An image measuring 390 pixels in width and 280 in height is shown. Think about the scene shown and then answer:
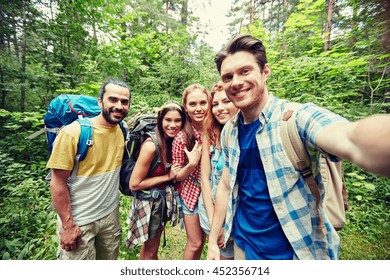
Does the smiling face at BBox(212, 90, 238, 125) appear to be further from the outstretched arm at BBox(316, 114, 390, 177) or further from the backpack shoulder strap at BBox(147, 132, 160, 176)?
the outstretched arm at BBox(316, 114, 390, 177)

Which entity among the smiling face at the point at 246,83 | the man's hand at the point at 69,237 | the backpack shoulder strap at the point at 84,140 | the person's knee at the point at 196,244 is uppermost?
the smiling face at the point at 246,83

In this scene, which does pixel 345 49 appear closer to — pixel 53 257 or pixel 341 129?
pixel 341 129

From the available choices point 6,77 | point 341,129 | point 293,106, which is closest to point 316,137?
point 341,129

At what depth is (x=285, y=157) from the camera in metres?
0.77

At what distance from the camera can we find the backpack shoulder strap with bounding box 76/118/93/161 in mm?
1231

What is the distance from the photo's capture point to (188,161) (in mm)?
1428

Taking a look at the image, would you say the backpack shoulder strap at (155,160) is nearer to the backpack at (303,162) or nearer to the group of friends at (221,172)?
the group of friends at (221,172)

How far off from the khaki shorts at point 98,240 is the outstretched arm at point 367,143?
1.53 m

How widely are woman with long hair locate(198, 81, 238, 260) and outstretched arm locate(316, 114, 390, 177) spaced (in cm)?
77

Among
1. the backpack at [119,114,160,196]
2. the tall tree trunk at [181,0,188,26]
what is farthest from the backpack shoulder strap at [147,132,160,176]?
the tall tree trunk at [181,0,188,26]

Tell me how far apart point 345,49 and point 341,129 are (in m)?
3.22

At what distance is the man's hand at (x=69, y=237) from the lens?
1.24 m

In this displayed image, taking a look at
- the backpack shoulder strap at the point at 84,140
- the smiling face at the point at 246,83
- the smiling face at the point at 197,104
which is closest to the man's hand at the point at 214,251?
the smiling face at the point at 246,83

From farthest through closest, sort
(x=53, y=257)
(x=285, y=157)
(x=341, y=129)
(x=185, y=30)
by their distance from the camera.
→ 1. (x=185, y=30)
2. (x=53, y=257)
3. (x=285, y=157)
4. (x=341, y=129)
